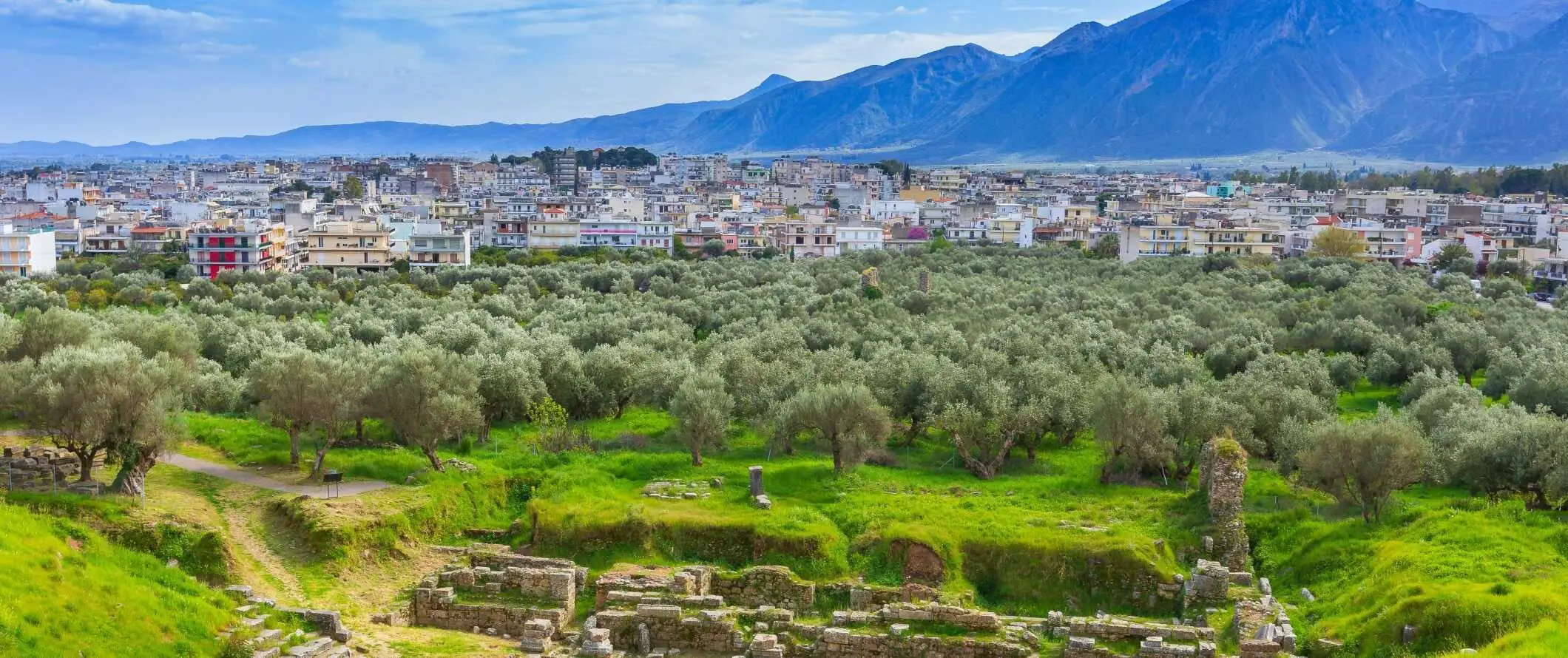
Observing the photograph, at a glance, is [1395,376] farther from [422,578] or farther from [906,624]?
[422,578]

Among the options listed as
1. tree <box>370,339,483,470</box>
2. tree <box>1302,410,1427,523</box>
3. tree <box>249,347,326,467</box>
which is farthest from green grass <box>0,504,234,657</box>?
tree <box>1302,410,1427,523</box>

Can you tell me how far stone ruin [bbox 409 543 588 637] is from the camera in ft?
89.6

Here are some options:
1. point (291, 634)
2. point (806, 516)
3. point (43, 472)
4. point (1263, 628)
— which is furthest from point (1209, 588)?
point (43, 472)

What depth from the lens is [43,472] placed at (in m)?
31.3

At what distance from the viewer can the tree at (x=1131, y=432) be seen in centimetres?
3778

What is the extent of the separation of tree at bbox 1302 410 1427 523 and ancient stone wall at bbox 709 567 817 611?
43.4 feet

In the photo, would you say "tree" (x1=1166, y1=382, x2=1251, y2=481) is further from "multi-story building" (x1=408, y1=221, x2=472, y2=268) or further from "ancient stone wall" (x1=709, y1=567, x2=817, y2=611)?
"multi-story building" (x1=408, y1=221, x2=472, y2=268)

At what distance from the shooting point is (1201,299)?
75.4m

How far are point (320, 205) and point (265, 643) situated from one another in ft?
514

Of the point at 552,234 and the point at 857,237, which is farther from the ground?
the point at 857,237

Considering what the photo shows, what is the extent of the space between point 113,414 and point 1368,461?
28779 mm

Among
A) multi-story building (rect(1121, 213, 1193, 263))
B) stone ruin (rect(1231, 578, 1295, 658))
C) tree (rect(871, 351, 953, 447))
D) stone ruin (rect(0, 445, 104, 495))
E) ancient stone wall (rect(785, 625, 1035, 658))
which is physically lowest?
ancient stone wall (rect(785, 625, 1035, 658))

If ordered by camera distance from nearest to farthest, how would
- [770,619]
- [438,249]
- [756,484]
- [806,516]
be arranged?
[770,619] < [806,516] < [756,484] < [438,249]

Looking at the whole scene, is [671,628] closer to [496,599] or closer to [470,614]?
[496,599]
